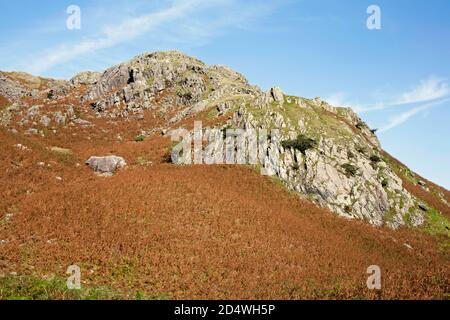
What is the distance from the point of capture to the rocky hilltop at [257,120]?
35406mm

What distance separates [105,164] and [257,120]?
61.9 feet

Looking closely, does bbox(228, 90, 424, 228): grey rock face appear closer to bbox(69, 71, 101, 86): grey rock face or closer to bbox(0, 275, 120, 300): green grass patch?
bbox(0, 275, 120, 300): green grass patch

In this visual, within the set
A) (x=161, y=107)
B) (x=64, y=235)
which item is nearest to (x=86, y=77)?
(x=161, y=107)

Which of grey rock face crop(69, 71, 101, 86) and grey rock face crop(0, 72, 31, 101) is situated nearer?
grey rock face crop(0, 72, 31, 101)

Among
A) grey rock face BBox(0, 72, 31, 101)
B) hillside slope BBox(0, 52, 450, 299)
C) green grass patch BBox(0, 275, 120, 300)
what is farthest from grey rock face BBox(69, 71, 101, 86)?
green grass patch BBox(0, 275, 120, 300)

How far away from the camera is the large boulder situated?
35.0 m

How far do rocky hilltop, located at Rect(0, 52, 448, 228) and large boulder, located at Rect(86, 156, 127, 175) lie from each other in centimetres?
1091

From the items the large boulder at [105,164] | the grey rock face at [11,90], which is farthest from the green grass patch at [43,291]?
the grey rock face at [11,90]

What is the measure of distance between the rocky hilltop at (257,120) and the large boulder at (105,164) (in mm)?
10909

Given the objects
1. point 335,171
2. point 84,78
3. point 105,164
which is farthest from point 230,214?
point 84,78

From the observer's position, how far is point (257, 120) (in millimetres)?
42562

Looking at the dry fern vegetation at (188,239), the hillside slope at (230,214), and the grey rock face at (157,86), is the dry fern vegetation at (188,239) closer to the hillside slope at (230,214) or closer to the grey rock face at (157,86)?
the hillside slope at (230,214)

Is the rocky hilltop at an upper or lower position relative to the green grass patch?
upper
